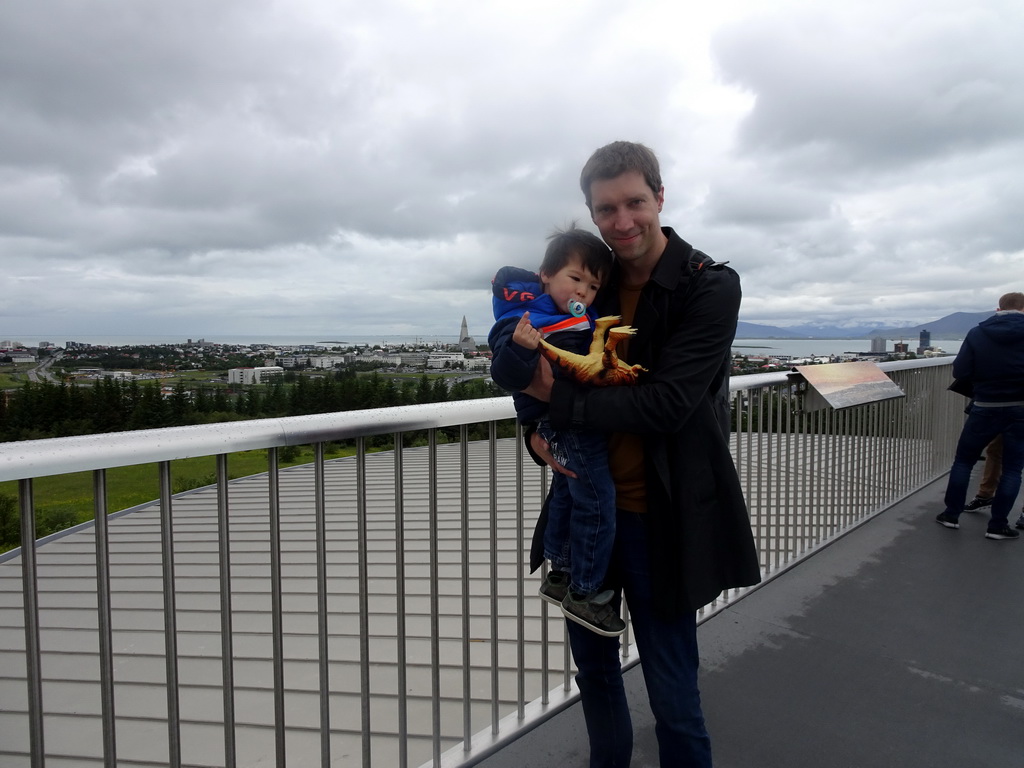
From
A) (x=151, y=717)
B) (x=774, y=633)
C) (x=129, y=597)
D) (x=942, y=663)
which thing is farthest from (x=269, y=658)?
(x=942, y=663)

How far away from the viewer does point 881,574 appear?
12.8ft

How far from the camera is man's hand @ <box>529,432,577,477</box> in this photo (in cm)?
165

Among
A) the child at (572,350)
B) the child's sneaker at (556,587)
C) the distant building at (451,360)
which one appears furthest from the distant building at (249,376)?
the child at (572,350)

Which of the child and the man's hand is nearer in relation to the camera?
the child

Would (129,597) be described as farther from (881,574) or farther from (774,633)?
(881,574)

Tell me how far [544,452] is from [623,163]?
0.77 m

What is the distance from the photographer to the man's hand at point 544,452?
1.65 m

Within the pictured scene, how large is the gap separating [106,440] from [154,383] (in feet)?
20.7

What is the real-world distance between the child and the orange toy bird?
0.03m

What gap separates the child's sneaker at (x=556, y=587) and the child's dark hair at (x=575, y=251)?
0.86 m

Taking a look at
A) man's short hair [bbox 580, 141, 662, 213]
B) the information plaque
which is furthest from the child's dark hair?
the information plaque

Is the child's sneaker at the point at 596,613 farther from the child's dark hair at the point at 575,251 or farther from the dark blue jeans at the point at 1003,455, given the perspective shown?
the dark blue jeans at the point at 1003,455

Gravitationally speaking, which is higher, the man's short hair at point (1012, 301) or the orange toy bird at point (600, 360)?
the man's short hair at point (1012, 301)

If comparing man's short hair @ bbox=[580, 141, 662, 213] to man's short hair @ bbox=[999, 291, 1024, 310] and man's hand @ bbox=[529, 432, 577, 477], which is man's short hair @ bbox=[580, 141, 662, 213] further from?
man's short hair @ bbox=[999, 291, 1024, 310]
